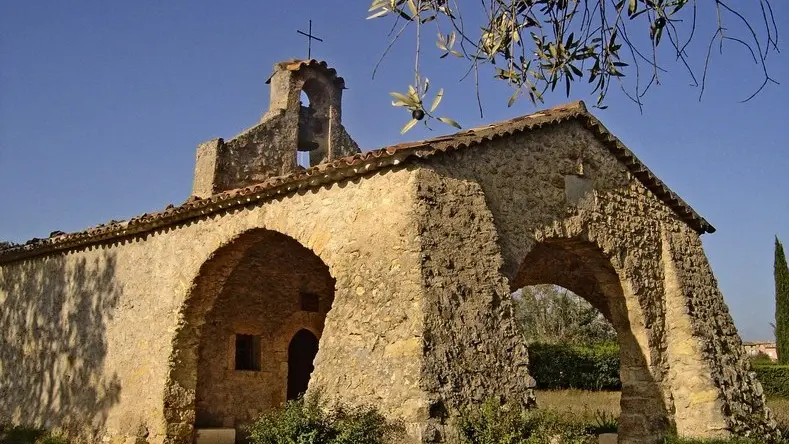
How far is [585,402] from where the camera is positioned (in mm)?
16969

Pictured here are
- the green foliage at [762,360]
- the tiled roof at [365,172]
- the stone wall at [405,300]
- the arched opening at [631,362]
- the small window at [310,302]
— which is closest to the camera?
the stone wall at [405,300]

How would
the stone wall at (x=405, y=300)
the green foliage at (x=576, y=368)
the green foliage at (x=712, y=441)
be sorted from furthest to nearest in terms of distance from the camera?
the green foliage at (x=576, y=368) → the green foliage at (x=712, y=441) → the stone wall at (x=405, y=300)

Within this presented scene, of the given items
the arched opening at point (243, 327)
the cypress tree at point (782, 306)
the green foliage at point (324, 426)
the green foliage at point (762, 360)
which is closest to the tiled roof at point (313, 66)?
the arched opening at point (243, 327)

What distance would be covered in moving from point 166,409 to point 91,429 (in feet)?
5.99

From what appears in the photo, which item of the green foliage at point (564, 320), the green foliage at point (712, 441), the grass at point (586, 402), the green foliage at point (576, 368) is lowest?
the green foliage at point (712, 441)

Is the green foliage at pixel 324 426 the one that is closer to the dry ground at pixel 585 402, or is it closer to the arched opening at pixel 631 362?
the arched opening at pixel 631 362

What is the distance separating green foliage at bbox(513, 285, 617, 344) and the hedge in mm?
6862

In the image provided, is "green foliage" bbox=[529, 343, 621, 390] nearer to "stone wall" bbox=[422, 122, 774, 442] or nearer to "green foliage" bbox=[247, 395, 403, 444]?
"stone wall" bbox=[422, 122, 774, 442]

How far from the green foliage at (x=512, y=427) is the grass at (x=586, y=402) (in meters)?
6.56

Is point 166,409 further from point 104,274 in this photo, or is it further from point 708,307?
point 708,307

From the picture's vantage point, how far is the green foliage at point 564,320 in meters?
29.3

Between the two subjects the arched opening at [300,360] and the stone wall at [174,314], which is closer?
the stone wall at [174,314]

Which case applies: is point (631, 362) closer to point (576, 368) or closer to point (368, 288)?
point (368, 288)

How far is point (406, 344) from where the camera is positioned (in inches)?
298
